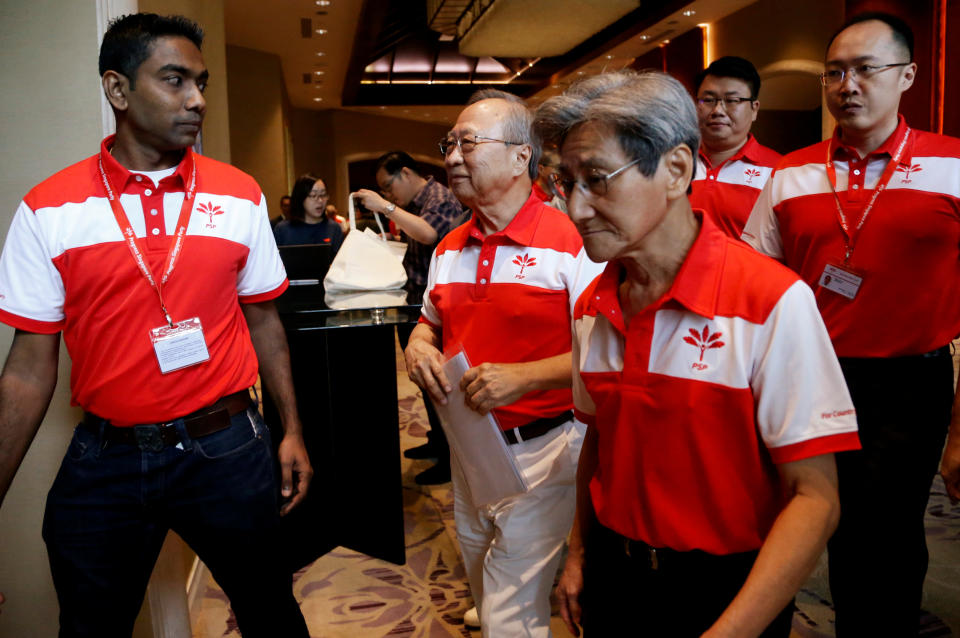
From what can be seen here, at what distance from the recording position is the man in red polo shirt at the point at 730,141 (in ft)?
9.41

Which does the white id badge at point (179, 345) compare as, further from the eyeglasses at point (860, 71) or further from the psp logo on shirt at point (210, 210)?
the eyeglasses at point (860, 71)

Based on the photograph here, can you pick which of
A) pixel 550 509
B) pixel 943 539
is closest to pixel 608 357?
pixel 550 509

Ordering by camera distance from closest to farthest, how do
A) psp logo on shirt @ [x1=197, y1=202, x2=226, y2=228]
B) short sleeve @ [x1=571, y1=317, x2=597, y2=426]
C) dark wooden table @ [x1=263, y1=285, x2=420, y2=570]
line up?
short sleeve @ [x1=571, y1=317, x2=597, y2=426] → psp logo on shirt @ [x1=197, y1=202, x2=226, y2=228] → dark wooden table @ [x1=263, y1=285, x2=420, y2=570]

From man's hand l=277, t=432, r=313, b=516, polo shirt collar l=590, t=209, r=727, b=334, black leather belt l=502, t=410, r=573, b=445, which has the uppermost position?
polo shirt collar l=590, t=209, r=727, b=334

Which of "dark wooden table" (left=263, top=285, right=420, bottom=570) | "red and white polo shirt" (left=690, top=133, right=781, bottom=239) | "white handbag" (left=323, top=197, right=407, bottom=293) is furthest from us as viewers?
"white handbag" (left=323, top=197, right=407, bottom=293)

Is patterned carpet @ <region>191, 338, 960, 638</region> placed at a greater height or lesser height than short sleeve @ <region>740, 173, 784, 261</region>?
lesser

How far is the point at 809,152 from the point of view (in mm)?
2080

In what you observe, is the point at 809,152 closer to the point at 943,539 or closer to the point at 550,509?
the point at 550,509

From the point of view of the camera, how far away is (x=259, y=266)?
1.78 metres

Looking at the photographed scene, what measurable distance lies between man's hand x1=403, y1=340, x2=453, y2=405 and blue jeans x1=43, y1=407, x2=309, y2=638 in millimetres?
406

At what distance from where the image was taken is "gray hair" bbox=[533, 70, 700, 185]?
1101mm

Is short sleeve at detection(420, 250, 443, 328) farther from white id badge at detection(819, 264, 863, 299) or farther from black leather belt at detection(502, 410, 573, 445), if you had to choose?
white id badge at detection(819, 264, 863, 299)

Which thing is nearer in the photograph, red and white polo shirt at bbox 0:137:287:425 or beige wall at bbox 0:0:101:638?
red and white polo shirt at bbox 0:137:287:425

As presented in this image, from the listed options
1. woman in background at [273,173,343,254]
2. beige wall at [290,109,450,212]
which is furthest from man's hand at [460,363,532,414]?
beige wall at [290,109,450,212]
